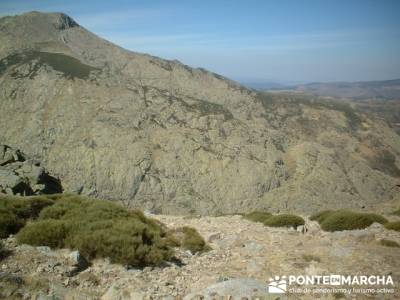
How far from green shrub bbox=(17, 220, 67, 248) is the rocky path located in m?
0.34

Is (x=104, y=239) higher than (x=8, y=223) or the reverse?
the reverse

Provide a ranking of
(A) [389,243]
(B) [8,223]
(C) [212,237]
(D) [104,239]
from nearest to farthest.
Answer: (D) [104,239] → (B) [8,223] → (A) [389,243] → (C) [212,237]

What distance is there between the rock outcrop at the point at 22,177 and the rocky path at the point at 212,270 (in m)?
15.8

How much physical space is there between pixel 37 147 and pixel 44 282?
71.3 m

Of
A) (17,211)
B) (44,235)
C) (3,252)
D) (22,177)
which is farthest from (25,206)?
(22,177)

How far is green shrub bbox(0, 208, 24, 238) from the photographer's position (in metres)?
12.2

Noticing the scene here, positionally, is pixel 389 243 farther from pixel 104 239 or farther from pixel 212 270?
pixel 104 239

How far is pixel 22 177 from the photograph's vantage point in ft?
96.4

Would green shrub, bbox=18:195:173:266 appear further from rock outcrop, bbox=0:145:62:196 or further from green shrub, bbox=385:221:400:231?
rock outcrop, bbox=0:145:62:196

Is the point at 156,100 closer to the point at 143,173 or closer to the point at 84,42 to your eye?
the point at 143,173

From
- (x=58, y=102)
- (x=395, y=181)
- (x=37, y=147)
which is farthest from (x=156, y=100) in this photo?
(x=395, y=181)

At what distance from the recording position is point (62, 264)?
10.3 metres

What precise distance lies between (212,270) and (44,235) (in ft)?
19.1

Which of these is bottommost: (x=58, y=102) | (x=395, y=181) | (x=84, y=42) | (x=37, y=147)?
(x=395, y=181)
